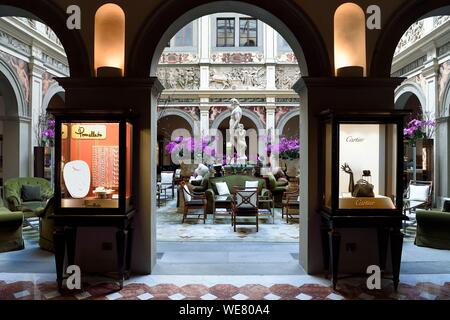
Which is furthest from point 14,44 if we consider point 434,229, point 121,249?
point 434,229

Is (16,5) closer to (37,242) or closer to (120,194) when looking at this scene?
(120,194)

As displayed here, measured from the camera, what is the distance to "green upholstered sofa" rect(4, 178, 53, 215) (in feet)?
21.9

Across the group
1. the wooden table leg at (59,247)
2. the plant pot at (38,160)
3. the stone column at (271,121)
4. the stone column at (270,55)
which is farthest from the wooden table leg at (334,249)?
the stone column at (270,55)

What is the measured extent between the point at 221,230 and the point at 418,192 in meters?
4.60

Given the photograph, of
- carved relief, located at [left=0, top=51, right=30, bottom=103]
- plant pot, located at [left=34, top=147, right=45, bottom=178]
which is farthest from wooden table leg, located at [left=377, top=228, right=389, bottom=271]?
carved relief, located at [left=0, top=51, right=30, bottom=103]

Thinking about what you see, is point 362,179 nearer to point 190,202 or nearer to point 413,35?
point 190,202

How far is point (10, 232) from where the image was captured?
5254mm

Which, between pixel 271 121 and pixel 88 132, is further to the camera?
pixel 271 121

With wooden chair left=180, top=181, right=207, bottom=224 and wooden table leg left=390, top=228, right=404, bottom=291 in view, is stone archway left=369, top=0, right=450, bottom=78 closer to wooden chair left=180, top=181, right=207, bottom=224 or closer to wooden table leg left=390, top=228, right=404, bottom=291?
wooden table leg left=390, top=228, right=404, bottom=291

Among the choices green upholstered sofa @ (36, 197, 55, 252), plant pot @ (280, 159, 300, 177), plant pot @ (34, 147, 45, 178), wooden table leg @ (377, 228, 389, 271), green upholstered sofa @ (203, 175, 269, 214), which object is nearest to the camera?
wooden table leg @ (377, 228, 389, 271)

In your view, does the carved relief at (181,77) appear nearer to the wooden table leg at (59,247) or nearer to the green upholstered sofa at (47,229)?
the green upholstered sofa at (47,229)

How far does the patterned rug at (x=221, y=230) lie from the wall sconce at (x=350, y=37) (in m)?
3.35
